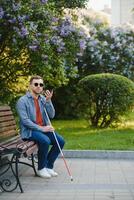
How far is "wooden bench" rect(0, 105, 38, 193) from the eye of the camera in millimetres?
8558

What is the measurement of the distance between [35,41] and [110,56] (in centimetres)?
855

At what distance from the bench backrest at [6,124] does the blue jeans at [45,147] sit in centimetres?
59

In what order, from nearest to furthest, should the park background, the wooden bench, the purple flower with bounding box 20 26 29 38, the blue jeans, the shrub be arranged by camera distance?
1. the wooden bench
2. the blue jeans
3. the purple flower with bounding box 20 26 29 38
4. the park background
5. the shrub

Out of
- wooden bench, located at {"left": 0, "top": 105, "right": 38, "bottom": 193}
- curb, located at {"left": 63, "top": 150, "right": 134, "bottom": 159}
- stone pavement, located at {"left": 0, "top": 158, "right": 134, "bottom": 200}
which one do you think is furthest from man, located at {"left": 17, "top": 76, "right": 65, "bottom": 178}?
curb, located at {"left": 63, "top": 150, "right": 134, "bottom": 159}

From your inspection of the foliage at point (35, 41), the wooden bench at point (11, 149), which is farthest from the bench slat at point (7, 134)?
the foliage at point (35, 41)

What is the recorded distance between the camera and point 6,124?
10188 millimetres

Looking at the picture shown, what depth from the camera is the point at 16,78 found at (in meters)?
17.3

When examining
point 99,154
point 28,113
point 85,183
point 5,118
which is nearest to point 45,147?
point 28,113

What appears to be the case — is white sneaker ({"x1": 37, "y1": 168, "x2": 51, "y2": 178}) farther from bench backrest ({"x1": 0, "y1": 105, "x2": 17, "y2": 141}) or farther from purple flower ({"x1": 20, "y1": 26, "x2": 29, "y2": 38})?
purple flower ({"x1": 20, "y1": 26, "x2": 29, "y2": 38})

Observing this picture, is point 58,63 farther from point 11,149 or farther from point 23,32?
point 11,149

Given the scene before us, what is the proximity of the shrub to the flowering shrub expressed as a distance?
5.27 m

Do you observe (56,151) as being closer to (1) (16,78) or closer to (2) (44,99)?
(2) (44,99)

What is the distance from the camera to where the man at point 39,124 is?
31.2 feet

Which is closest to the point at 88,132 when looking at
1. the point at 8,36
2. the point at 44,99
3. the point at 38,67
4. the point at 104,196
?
the point at 38,67
